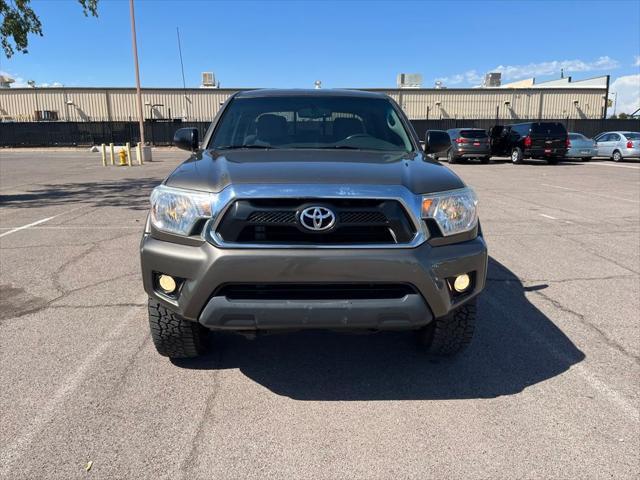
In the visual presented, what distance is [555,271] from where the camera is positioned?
562cm

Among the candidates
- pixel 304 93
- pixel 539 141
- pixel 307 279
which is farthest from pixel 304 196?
pixel 539 141

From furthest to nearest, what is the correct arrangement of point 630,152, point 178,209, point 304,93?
point 630,152 < point 304,93 < point 178,209

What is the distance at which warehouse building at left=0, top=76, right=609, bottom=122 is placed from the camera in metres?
43.6

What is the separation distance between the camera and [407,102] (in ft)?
146

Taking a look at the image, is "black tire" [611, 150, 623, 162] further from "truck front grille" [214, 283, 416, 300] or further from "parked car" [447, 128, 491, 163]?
"truck front grille" [214, 283, 416, 300]

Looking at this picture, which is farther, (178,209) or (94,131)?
(94,131)

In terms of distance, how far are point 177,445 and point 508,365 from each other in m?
2.17

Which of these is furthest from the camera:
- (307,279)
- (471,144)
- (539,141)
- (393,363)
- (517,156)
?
(517,156)

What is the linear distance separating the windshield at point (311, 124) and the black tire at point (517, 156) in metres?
20.7

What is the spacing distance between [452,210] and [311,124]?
1662mm

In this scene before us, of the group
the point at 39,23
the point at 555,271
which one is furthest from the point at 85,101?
the point at 555,271

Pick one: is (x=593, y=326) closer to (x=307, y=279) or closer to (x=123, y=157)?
(x=307, y=279)

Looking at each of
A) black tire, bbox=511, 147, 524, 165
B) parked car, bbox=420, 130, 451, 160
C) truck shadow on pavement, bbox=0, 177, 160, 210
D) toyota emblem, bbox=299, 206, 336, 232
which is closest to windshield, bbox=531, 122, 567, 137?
black tire, bbox=511, 147, 524, 165

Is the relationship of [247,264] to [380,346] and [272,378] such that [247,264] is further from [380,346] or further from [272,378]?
[380,346]
